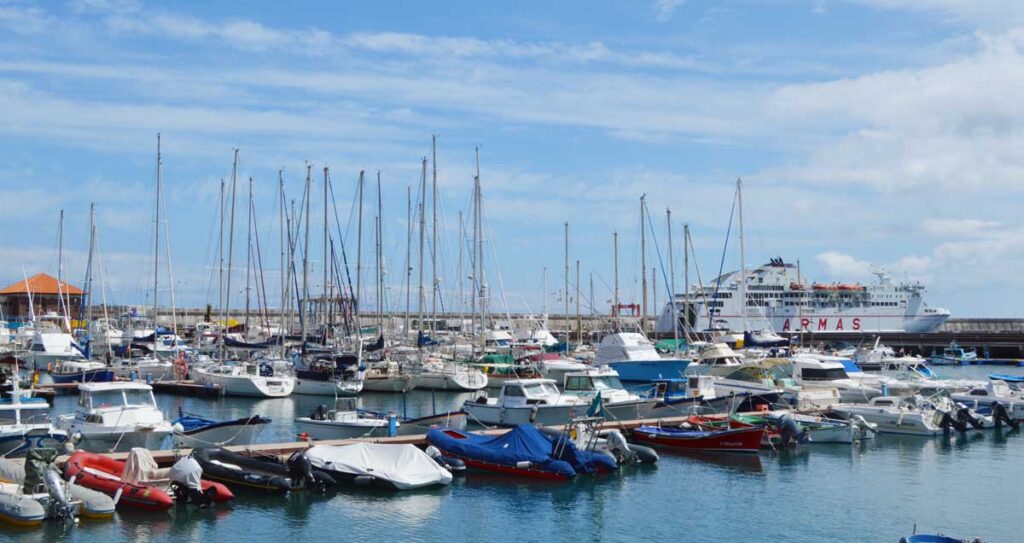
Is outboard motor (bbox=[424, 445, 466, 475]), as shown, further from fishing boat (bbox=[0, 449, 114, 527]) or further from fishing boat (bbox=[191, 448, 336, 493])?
fishing boat (bbox=[0, 449, 114, 527])

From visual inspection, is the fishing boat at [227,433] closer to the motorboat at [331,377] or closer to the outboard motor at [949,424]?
the motorboat at [331,377]

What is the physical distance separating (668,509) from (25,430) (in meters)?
18.0

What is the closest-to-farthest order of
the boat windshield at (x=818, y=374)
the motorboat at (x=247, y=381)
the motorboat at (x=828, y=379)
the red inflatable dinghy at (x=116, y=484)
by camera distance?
1. the red inflatable dinghy at (x=116, y=484)
2. the motorboat at (x=828, y=379)
3. the boat windshield at (x=818, y=374)
4. the motorboat at (x=247, y=381)

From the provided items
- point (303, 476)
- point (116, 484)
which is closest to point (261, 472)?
point (303, 476)

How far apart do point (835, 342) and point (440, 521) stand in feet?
293

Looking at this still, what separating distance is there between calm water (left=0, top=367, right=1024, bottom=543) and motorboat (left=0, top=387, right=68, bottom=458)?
22.1 ft

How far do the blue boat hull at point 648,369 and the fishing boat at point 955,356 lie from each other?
3939cm

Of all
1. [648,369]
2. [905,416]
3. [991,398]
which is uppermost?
[648,369]

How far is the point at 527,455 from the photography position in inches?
1057

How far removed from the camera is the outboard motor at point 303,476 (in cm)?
2442

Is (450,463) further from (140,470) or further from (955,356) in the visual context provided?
(955,356)

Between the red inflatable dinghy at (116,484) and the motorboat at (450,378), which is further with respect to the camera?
the motorboat at (450,378)

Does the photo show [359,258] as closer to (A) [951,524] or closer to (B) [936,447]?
(B) [936,447]

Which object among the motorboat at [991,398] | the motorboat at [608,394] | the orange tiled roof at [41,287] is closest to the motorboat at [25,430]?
the motorboat at [608,394]
